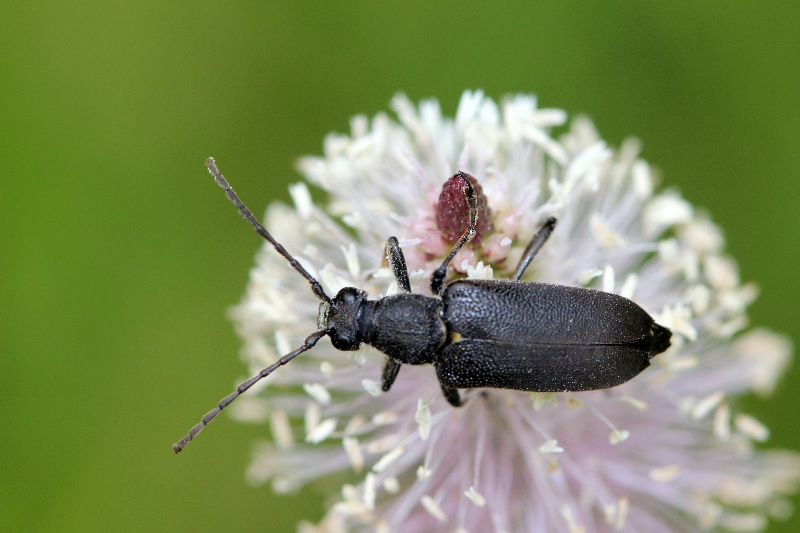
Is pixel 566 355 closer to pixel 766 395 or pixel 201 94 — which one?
pixel 766 395

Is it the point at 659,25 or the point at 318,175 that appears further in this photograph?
the point at 659,25

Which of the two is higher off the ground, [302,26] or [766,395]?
[302,26]

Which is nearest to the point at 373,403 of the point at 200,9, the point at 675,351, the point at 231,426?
the point at 231,426

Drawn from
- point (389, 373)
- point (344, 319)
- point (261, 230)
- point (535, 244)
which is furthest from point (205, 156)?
point (535, 244)

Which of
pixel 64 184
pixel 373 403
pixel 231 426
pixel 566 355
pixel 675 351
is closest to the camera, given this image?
pixel 566 355

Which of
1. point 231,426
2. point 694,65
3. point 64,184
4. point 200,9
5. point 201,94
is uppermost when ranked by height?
point 694,65

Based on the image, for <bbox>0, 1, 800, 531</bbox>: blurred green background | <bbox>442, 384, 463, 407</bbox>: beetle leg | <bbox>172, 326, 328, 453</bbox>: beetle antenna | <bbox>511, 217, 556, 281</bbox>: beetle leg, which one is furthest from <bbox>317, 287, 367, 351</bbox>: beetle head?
<bbox>0, 1, 800, 531</bbox>: blurred green background

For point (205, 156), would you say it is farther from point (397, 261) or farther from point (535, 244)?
point (535, 244)

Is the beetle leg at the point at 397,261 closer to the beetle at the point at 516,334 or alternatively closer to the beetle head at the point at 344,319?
the beetle at the point at 516,334
